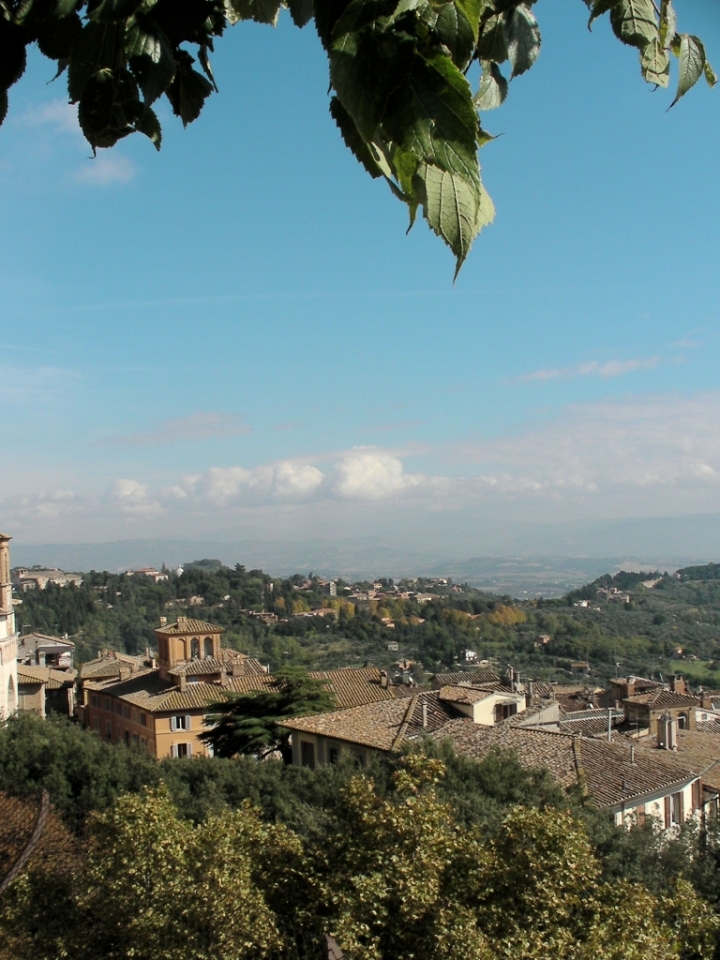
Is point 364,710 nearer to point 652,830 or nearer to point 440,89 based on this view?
point 652,830

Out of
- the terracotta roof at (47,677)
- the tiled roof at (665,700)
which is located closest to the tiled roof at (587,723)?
the tiled roof at (665,700)

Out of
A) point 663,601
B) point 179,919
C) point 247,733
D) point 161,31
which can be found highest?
point 161,31

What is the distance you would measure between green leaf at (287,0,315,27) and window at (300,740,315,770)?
2116 centimetres

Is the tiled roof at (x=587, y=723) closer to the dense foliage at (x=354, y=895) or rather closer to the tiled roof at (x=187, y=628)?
the dense foliage at (x=354, y=895)

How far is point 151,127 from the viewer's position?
1.28 metres

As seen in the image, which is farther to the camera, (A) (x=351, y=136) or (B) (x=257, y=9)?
(B) (x=257, y=9)

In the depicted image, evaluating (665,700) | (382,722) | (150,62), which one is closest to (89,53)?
(150,62)

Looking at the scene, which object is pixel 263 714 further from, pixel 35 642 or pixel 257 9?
pixel 35 642

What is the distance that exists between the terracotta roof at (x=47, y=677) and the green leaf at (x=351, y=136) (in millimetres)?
37044

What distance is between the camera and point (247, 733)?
23.1 m

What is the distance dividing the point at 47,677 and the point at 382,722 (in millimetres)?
22204

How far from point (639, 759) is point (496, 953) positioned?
11071 mm

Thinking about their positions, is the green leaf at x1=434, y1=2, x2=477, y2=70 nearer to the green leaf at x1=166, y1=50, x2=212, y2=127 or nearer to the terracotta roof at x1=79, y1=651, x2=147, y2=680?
the green leaf at x1=166, y1=50, x2=212, y2=127

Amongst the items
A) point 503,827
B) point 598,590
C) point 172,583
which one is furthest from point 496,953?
point 598,590
